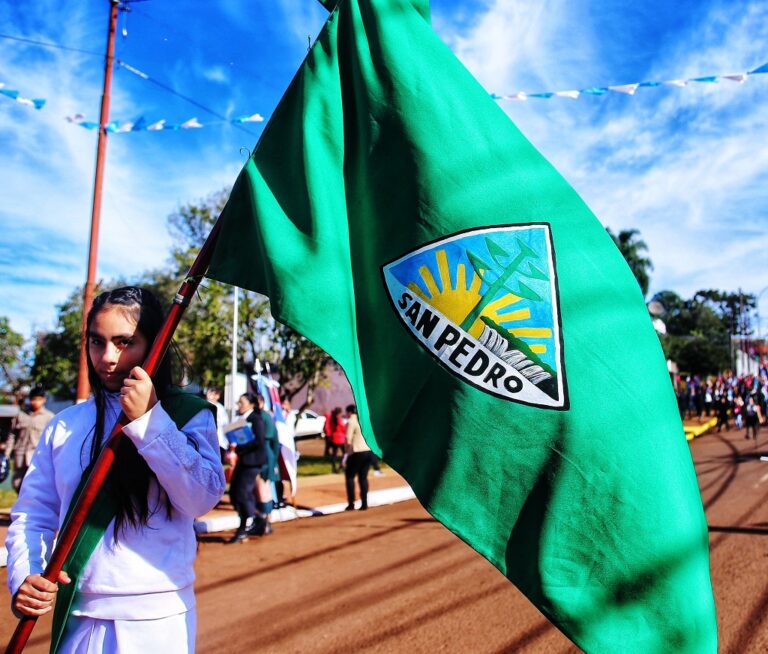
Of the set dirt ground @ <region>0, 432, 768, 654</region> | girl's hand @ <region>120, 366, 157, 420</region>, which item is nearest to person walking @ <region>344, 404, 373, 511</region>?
dirt ground @ <region>0, 432, 768, 654</region>

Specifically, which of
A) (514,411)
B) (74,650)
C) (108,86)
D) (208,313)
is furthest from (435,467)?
(208,313)

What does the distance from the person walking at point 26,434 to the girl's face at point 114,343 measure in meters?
8.54

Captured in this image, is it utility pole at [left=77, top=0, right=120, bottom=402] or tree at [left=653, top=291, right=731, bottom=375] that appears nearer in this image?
utility pole at [left=77, top=0, right=120, bottom=402]

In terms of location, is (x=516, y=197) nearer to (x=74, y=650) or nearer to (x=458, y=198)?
(x=458, y=198)

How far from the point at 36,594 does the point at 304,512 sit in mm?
9156

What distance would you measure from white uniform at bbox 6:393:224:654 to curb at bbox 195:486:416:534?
629 centimetres

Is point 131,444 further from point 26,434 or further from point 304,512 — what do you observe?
point 304,512

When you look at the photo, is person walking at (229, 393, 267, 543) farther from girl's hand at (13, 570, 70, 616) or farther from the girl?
girl's hand at (13, 570, 70, 616)

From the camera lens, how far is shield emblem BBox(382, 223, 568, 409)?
175 centimetres

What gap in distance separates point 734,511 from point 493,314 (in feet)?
29.8

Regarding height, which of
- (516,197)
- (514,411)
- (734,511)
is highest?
(516,197)

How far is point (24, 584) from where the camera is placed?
1.75 metres

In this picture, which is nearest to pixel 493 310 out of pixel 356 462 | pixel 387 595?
pixel 387 595

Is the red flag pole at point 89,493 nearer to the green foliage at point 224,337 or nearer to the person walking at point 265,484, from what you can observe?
the person walking at point 265,484
